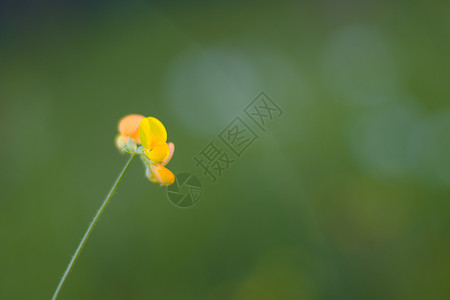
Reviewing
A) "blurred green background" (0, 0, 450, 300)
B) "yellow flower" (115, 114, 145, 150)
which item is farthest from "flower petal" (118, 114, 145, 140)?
"blurred green background" (0, 0, 450, 300)

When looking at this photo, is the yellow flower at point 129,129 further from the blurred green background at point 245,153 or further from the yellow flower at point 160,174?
the blurred green background at point 245,153

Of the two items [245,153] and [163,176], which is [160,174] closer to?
[163,176]

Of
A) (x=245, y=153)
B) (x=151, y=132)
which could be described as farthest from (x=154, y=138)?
(x=245, y=153)

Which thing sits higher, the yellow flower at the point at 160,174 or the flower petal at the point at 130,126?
the flower petal at the point at 130,126

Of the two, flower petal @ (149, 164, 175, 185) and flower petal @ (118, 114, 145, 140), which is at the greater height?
flower petal @ (118, 114, 145, 140)

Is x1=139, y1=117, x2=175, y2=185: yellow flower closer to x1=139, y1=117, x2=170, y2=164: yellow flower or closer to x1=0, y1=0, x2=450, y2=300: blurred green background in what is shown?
x1=139, y1=117, x2=170, y2=164: yellow flower

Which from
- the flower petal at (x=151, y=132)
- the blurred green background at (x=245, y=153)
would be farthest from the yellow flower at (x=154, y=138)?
the blurred green background at (x=245, y=153)

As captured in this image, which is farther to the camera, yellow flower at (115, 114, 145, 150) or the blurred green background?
the blurred green background
